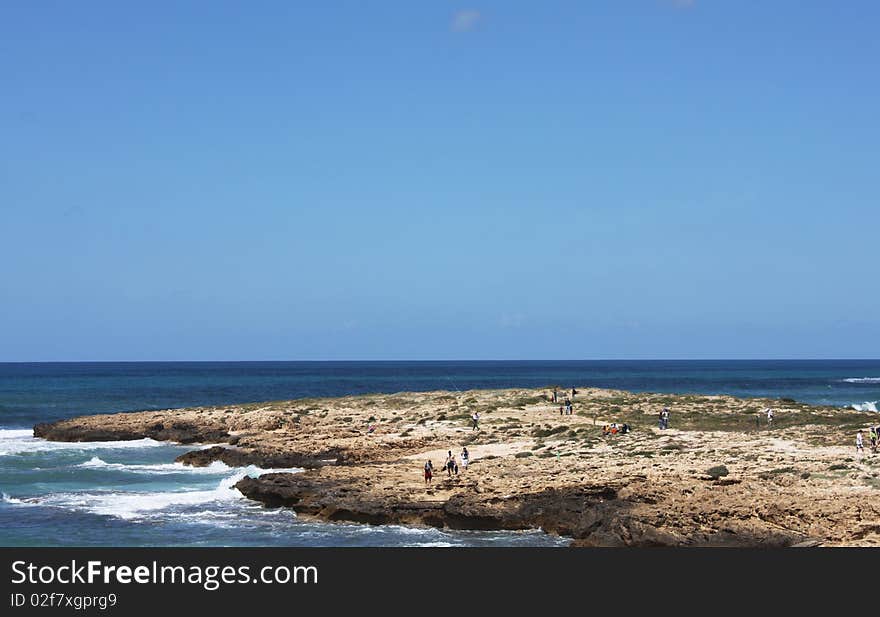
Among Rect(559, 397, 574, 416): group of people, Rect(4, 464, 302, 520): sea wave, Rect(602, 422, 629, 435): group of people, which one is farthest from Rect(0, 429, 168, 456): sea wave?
Rect(602, 422, 629, 435): group of people

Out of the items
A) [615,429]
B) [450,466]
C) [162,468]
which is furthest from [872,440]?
[162,468]

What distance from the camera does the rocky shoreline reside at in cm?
3466

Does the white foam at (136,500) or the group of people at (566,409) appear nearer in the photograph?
the white foam at (136,500)

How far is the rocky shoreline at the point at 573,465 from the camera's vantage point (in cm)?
3466

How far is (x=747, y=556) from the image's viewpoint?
25266 mm

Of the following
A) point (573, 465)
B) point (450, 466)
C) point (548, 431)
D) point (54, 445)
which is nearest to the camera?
point (573, 465)

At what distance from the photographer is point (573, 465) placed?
46062mm

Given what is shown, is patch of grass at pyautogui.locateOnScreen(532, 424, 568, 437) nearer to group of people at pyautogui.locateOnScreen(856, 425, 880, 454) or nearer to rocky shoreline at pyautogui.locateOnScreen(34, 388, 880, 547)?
rocky shoreline at pyautogui.locateOnScreen(34, 388, 880, 547)

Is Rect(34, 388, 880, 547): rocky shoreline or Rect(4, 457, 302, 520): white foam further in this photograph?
Rect(4, 457, 302, 520): white foam

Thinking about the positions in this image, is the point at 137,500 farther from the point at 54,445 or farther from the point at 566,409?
the point at 566,409

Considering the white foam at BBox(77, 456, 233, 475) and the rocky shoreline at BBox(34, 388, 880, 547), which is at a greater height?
the rocky shoreline at BBox(34, 388, 880, 547)

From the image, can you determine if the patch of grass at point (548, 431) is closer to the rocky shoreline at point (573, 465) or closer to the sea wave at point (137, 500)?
the rocky shoreline at point (573, 465)

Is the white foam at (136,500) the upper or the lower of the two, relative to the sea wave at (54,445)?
lower

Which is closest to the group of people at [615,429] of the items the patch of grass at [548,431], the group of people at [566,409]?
the patch of grass at [548,431]
